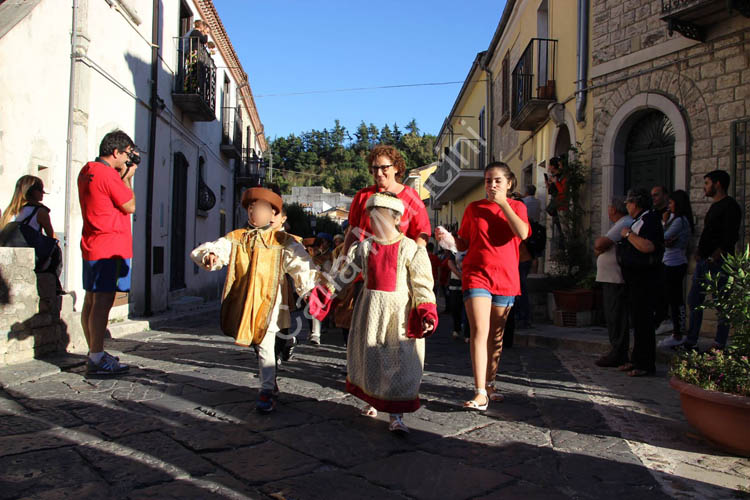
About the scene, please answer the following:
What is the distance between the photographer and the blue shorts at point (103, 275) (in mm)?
4543

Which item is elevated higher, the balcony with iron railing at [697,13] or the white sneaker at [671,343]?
the balcony with iron railing at [697,13]

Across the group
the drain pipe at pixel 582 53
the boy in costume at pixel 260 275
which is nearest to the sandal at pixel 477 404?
the boy in costume at pixel 260 275

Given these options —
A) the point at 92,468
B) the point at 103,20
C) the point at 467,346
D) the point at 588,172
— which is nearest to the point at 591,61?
the point at 588,172

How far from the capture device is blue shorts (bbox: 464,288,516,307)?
156 inches

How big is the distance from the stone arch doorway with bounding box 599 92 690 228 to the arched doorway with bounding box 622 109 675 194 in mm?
43

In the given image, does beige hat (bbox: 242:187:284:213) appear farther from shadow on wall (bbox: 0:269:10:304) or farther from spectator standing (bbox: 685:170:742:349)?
spectator standing (bbox: 685:170:742:349)

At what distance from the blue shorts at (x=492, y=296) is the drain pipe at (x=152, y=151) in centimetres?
792

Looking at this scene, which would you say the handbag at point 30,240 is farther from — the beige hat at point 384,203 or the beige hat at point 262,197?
the beige hat at point 384,203

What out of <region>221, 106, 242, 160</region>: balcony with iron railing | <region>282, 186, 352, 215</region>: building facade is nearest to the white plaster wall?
<region>221, 106, 242, 160</region>: balcony with iron railing

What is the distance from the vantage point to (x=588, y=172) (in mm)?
9891

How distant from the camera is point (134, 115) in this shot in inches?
392

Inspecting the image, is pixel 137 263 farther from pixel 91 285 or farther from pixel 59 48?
pixel 91 285

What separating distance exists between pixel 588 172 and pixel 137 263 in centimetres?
783

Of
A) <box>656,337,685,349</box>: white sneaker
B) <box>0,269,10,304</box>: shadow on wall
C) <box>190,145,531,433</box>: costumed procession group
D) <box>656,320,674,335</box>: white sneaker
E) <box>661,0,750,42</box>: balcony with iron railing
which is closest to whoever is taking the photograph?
<box>190,145,531,433</box>: costumed procession group
